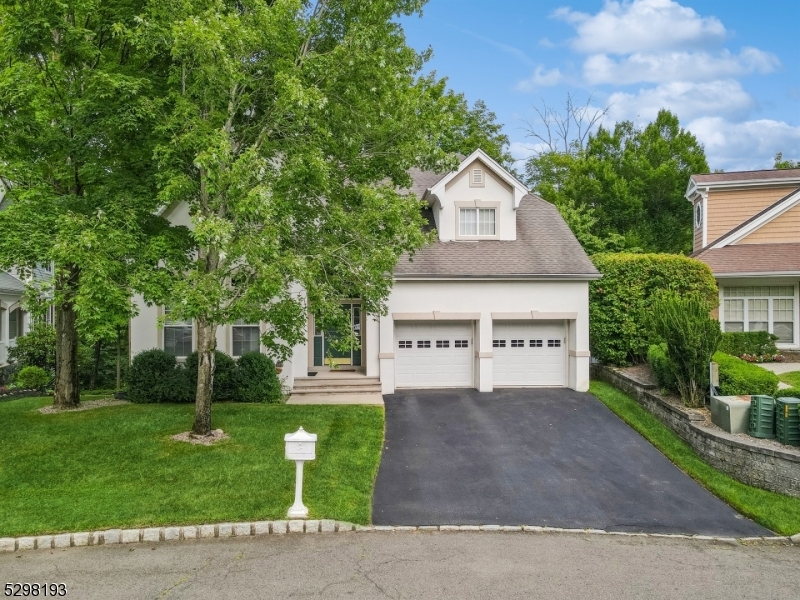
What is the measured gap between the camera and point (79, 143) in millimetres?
9766

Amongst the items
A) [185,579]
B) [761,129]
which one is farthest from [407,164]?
[761,129]

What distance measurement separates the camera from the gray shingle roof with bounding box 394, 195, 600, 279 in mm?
14859

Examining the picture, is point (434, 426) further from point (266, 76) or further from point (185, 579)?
point (266, 76)

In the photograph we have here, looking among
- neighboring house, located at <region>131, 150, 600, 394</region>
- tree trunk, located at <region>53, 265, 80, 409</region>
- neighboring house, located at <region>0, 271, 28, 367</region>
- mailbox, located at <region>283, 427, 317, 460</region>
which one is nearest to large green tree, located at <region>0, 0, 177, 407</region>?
tree trunk, located at <region>53, 265, 80, 409</region>

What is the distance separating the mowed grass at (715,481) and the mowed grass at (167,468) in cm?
594

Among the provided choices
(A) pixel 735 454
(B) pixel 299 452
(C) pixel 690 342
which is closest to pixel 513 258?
(C) pixel 690 342

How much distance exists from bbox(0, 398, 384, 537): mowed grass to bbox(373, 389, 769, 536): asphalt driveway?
73 cm

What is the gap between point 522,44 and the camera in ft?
65.4

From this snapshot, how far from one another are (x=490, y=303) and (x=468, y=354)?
1708 millimetres

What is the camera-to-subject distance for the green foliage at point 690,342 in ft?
36.7

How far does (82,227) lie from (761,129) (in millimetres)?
48065

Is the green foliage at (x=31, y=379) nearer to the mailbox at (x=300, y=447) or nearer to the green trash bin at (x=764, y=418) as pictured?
the mailbox at (x=300, y=447)

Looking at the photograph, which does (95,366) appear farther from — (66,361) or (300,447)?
(300,447)

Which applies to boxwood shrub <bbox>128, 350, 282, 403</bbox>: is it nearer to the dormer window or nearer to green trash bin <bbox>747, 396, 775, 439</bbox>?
the dormer window
